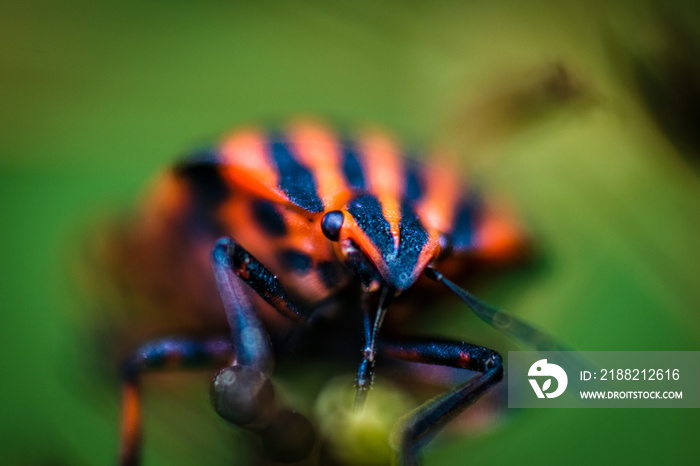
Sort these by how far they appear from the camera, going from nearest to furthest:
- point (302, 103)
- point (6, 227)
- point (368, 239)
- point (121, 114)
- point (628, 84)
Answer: point (368, 239) < point (628, 84) < point (6, 227) < point (121, 114) < point (302, 103)

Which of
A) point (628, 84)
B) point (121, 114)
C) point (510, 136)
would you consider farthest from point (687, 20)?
point (121, 114)

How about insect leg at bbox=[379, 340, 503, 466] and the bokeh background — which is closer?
insect leg at bbox=[379, 340, 503, 466]

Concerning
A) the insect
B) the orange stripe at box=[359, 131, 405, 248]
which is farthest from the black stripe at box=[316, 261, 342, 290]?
the orange stripe at box=[359, 131, 405, 248]

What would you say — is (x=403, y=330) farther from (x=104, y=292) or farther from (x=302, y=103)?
(x=302, y=103)

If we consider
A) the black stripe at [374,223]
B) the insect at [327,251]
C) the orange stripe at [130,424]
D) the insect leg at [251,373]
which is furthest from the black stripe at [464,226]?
the orange stripe at [130,424]

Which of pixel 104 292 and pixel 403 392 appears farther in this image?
pixel 104 292

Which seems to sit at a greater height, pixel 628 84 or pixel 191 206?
pixel 628 84

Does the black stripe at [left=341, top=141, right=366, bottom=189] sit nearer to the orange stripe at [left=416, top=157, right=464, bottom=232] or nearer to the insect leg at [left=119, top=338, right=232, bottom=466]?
the orange stripe at [left=416, top=157, right=464, bottom=232]
